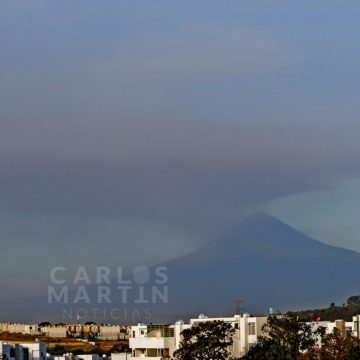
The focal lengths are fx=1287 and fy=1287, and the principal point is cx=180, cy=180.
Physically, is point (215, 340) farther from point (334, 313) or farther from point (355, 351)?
point (334, 313)

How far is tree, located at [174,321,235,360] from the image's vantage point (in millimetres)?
99500

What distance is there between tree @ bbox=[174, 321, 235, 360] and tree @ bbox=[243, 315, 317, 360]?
4.47 metres

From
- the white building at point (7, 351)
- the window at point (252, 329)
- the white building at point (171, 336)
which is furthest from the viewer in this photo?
the window at point (252, 329)

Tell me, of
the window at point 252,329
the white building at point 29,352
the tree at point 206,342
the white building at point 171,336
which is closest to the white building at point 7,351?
the white building at point 29,352

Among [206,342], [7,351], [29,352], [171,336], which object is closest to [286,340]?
[206,342]

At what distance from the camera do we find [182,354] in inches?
3912

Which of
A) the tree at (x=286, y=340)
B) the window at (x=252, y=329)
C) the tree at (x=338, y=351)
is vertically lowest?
the tree at (x=338, y=351)

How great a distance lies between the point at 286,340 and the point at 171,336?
26024 millimetres

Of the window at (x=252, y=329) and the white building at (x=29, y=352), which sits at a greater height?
the window at (x=252, y=329)

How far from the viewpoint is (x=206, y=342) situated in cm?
10038

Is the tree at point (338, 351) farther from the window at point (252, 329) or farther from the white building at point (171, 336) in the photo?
the window at point (252, 329)

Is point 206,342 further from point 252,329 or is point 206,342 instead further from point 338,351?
point 338,351

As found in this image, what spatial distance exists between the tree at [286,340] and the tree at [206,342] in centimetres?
447

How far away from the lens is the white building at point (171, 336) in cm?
11131
